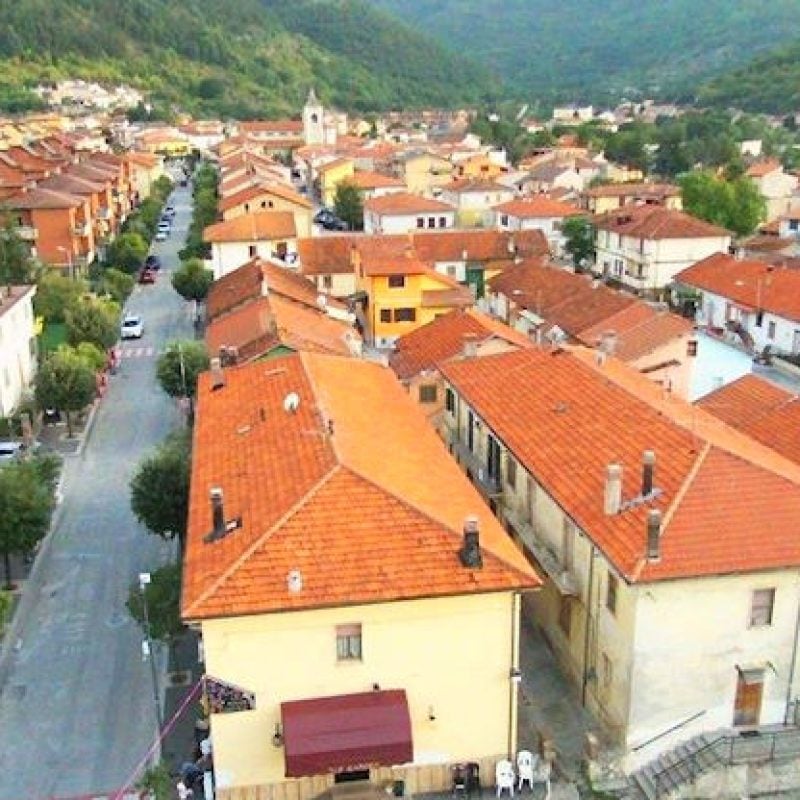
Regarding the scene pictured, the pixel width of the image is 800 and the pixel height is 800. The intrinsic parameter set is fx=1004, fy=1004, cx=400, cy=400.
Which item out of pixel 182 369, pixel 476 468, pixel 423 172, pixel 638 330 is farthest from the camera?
pixel 423 172

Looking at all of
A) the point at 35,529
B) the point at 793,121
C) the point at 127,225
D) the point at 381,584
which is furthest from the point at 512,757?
the point at 793,121

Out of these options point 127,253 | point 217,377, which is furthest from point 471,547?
point 127,253

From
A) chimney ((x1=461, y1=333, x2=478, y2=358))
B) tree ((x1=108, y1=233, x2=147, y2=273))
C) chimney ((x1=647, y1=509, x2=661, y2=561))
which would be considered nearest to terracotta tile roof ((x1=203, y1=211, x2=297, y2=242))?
tree ((x1=108, y1=233, x2=147, y2=273))

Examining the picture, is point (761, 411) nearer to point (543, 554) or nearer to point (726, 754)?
point (543, 554)

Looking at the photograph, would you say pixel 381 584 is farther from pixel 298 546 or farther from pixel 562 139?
pixel 562 139

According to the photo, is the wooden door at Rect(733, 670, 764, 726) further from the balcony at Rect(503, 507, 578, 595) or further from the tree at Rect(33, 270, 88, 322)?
the tree at Rect(33, 270, 88, 322)

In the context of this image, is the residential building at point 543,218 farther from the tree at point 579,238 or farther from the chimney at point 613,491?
the chimney at point 613,491

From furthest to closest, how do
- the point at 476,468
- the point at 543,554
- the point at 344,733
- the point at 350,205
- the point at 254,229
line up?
1. the point at 350,205
2. the point at 254,229
3. the point at 476,468
4. the point at 543,554
5. the point at 344,733

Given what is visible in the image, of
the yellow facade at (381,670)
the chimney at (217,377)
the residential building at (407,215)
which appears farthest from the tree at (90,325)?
the residential building at (407,215)
